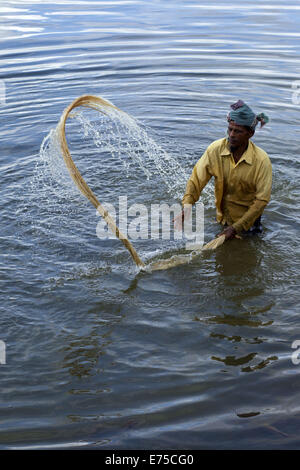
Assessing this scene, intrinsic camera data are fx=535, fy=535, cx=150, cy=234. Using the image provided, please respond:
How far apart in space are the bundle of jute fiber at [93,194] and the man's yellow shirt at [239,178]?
0.41 meters

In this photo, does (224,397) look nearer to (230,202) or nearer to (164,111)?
(230,202)

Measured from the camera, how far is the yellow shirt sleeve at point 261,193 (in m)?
5.11

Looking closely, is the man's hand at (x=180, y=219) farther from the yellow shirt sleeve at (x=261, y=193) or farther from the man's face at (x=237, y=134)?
the man's face at (x=237, y=134)

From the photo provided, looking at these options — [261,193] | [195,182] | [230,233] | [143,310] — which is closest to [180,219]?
[195,182]

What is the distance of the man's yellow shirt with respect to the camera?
16.8 feet

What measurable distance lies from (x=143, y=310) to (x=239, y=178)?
5.40 ft

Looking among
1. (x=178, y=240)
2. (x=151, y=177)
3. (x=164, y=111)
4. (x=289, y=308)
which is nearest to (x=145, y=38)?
(x=164, y=111)

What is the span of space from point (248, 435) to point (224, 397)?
0.34 m

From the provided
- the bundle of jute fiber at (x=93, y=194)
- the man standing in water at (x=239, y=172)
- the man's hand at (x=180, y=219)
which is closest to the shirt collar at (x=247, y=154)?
the man standing in water at (x=239, y=172)

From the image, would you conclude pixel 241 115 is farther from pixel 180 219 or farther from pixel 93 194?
pixel 93 194

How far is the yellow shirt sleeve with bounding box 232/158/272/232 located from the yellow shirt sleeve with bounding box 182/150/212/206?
1.66 feet

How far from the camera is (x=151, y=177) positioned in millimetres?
7355

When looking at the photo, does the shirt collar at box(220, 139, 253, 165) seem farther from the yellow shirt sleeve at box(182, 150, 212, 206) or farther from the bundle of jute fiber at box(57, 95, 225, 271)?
the bundle of jute fiber at box(57, 95, 225, 271)
